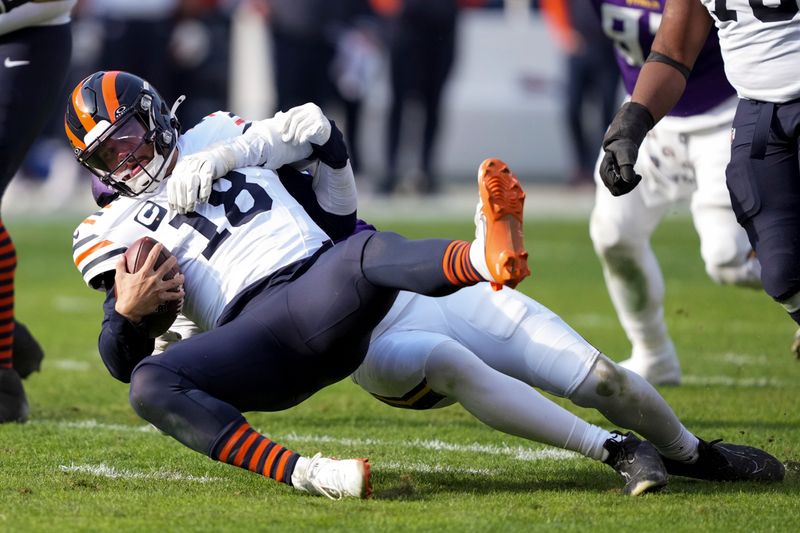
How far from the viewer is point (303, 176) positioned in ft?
13.5

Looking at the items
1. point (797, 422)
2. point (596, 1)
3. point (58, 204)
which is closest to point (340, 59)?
point (58, 204)

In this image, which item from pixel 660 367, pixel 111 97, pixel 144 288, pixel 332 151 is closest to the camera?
pixel 144 288

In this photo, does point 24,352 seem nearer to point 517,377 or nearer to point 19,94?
point 19,94

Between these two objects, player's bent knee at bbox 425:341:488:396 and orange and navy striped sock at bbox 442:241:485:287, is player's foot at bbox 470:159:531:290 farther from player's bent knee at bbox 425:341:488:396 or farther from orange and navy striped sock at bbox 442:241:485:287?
player's bent knee at bbox 425:341:488:396

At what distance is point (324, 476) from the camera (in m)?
3.43

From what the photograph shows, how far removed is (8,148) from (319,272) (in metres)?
1.84

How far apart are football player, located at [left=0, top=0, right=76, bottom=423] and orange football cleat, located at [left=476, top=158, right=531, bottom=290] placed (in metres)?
2.21

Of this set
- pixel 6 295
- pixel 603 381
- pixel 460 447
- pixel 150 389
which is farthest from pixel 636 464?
pixel 6 295

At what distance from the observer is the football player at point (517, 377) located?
3605 millimetres

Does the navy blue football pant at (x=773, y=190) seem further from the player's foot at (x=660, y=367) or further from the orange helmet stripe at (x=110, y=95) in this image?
the player's foot at (x=660, y=367)

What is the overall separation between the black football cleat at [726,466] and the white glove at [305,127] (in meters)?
1.30

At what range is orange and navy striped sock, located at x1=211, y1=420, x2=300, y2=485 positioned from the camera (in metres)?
3.44

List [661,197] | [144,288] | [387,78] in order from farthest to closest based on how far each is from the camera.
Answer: [387,78] → [661,197] → [144,288]

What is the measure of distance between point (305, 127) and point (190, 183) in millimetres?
411
